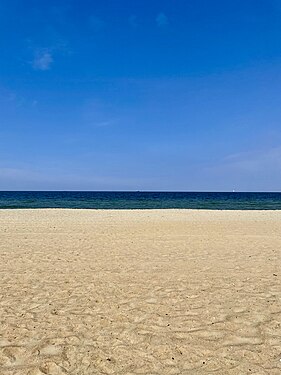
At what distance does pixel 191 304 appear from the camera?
6137 millimetres

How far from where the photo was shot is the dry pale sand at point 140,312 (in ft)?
13.8

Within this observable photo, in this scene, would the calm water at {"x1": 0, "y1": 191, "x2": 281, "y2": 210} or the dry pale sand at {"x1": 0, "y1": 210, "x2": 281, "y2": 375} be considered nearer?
the dry pale sand at {"x1": 0, "y1": 210, "x2": 281, "y2": 375}

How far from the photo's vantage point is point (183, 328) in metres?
5.12

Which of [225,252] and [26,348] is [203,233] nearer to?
[225,252]

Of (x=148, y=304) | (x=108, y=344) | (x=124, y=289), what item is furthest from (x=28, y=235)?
(x=108, y=344)

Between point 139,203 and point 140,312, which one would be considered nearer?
point 140,312

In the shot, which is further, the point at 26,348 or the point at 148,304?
the point at 148,304

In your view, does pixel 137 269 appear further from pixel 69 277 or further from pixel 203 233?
pixel 203 233

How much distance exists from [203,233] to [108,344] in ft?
Answer: 41.4

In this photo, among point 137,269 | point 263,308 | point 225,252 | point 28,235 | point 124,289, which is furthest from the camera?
point 28,235

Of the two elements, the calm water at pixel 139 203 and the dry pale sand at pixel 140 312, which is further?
the calm water at pixel 139 203

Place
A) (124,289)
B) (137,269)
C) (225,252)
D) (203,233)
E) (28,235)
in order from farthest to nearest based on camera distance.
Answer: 1. (203,233)
2. (28,235)
3. (225,252)
4. (137,269)
5. (124,289)

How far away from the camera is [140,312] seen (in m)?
5.75

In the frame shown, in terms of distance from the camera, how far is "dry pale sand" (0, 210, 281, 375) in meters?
4.19
